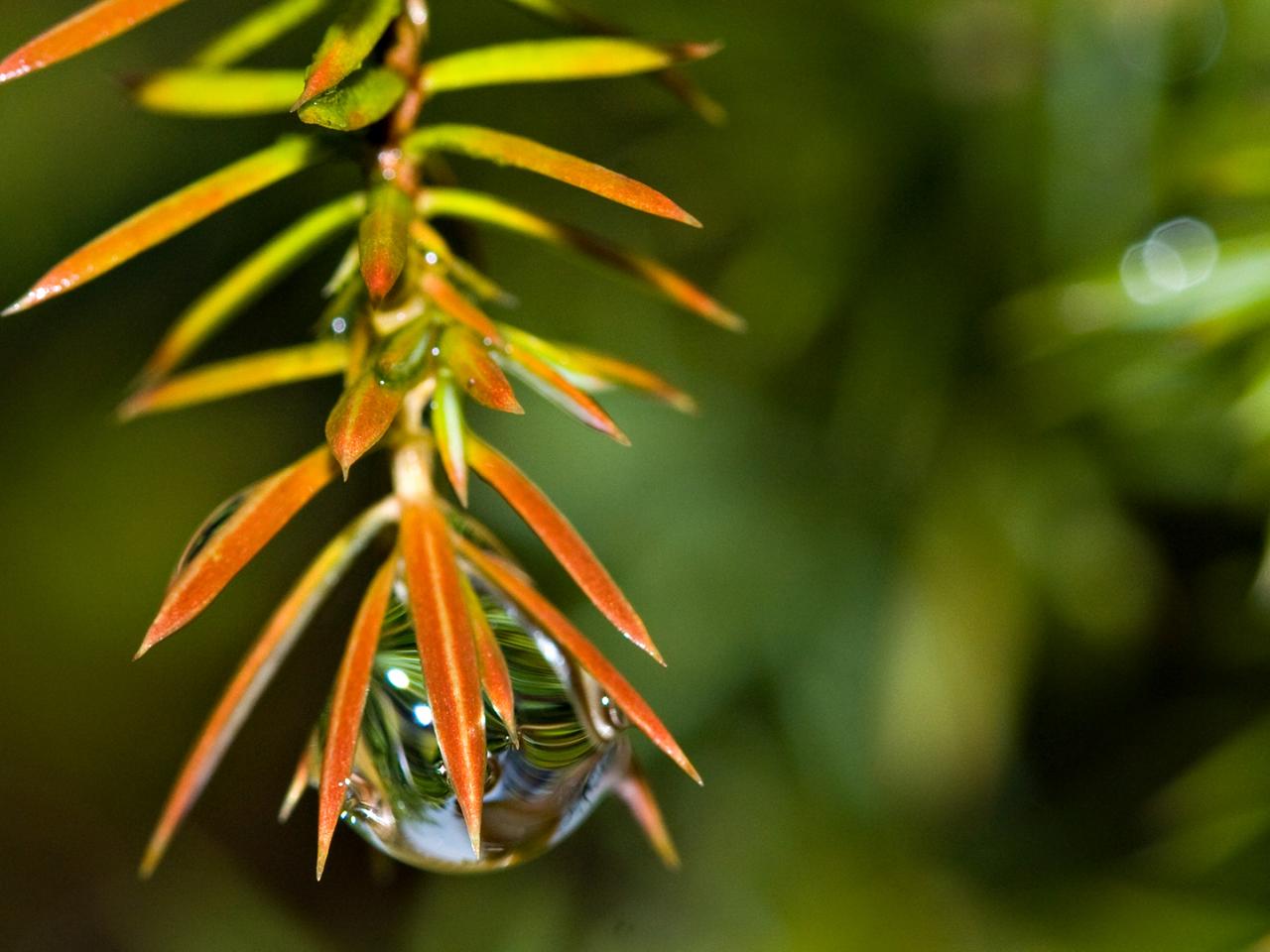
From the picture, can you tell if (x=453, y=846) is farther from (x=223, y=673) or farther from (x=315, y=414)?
(x=223, y=673)

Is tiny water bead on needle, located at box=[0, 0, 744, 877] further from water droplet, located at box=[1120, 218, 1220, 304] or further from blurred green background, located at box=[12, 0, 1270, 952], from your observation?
blurred green background, located at box=[12, 0, 1270, 952]

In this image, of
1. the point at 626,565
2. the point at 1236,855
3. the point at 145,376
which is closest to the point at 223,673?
the point at 626,565

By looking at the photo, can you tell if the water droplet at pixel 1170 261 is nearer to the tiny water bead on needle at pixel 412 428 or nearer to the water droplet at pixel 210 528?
the tiny water bead on needle at pixel 412 428

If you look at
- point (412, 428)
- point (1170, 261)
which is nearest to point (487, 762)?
point (412, 428)

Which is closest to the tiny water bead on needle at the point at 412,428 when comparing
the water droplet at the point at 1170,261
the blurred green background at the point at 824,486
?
the water droplet at the point at 1170,261

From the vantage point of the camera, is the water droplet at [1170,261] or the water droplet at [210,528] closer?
the water droplet at [210,528]
